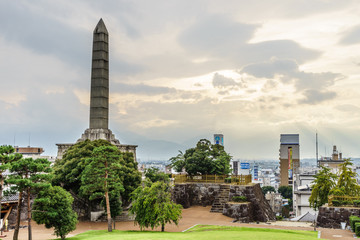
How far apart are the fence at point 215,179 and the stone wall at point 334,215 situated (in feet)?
34.0

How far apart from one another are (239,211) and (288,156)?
153 metres

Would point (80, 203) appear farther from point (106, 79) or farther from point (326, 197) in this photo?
point (326, 197)

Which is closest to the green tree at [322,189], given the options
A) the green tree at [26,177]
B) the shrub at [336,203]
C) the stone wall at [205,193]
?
the shrub at [336,203]

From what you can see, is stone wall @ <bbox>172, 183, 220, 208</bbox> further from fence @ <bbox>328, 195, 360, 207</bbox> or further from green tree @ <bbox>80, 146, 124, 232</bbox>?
green tree @ <bbox>80, 146, 124, 232</bbox>

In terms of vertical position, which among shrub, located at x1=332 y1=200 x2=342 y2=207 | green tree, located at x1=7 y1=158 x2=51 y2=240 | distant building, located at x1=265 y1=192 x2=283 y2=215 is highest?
green tree, located at x1=7 y1=158 x2=51 y2=240

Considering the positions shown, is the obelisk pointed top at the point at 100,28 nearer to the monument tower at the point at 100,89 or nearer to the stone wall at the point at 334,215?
the monument tower at the point at 100,89

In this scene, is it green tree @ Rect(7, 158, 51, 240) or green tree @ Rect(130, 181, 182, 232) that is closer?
green tree @ Rect(7, 158, 51, 240)

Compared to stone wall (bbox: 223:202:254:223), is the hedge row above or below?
above

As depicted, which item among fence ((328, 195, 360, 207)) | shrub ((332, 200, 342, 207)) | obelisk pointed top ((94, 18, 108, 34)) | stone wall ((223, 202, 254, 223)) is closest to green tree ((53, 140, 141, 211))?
stone wall ((223, 202, 254, 223))

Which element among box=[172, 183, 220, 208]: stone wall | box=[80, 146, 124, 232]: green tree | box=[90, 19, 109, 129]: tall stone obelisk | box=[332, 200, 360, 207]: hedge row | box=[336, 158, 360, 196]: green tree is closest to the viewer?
box=[80, 146, 124, 232]: green tree

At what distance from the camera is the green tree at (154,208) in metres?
25.1

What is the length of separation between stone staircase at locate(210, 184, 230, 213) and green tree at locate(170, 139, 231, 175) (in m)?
3.84

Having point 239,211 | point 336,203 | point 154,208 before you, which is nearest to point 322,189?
point 336,203

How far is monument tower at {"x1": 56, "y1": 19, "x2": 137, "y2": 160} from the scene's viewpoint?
47.8 m
